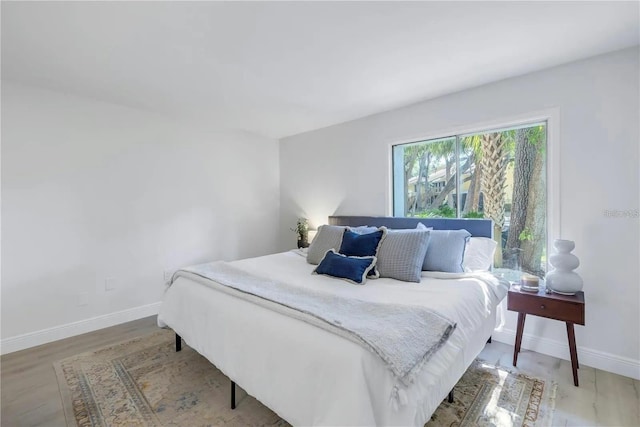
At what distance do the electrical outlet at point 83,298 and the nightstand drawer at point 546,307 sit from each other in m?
3.95

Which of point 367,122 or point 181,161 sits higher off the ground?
point 367,122

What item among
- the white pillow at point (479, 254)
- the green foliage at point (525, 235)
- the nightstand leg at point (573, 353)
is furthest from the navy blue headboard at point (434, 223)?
the nightstand leg at point (573, 353)

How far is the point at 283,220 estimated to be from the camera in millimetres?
4824

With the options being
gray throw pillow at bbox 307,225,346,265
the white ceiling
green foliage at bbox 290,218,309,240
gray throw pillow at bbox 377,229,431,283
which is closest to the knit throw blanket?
gray throw pillow at bbox 377,229,431,283

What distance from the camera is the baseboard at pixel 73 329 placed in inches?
104

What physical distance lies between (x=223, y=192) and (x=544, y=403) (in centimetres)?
387

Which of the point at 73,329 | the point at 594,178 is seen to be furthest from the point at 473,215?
the point at 73,329

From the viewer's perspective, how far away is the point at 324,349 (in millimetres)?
1288

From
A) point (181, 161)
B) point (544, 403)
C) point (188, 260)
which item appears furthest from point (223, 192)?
point (544, 403)

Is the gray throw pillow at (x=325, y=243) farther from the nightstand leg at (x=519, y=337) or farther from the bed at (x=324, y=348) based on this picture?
the nightstand leg at (x=519, y=337)

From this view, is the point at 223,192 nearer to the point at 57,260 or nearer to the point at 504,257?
the point at 57,260

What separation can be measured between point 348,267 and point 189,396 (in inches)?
54.9

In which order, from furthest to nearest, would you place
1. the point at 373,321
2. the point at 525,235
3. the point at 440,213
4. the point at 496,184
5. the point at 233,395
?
the point at 440,213, the point at 496,184, the point at 525,235, the point at 233,395, the point at 373,321

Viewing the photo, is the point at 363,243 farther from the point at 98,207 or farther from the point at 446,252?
the point at 98,207
